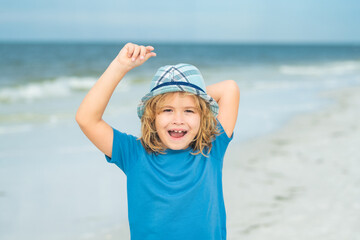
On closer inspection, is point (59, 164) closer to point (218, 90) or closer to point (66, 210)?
point (66, 210)

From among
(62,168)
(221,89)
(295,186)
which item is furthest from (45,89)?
(221,89)

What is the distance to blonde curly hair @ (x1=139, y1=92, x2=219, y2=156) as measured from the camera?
1.67 metres

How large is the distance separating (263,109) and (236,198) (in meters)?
4.70

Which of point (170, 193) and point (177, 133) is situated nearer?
point (170, 193)

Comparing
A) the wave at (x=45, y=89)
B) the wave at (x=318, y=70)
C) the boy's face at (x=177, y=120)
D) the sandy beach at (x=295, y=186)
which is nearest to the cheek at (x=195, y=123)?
the boy's face at (x=177, y=120)

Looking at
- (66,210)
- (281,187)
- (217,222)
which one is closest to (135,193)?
(217,222)

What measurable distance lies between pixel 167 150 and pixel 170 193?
21 centimetres

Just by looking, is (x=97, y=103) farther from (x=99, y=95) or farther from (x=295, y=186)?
(x=295, y=186)

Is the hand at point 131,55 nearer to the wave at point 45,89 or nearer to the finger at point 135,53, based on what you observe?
the finger at point 135,53

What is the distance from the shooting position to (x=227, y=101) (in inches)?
75.0

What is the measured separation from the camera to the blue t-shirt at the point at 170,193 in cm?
155

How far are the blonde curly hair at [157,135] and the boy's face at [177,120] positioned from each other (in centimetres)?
2

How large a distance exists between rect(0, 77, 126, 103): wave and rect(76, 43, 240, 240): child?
8397 millimetres

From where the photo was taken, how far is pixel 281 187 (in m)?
3.78
